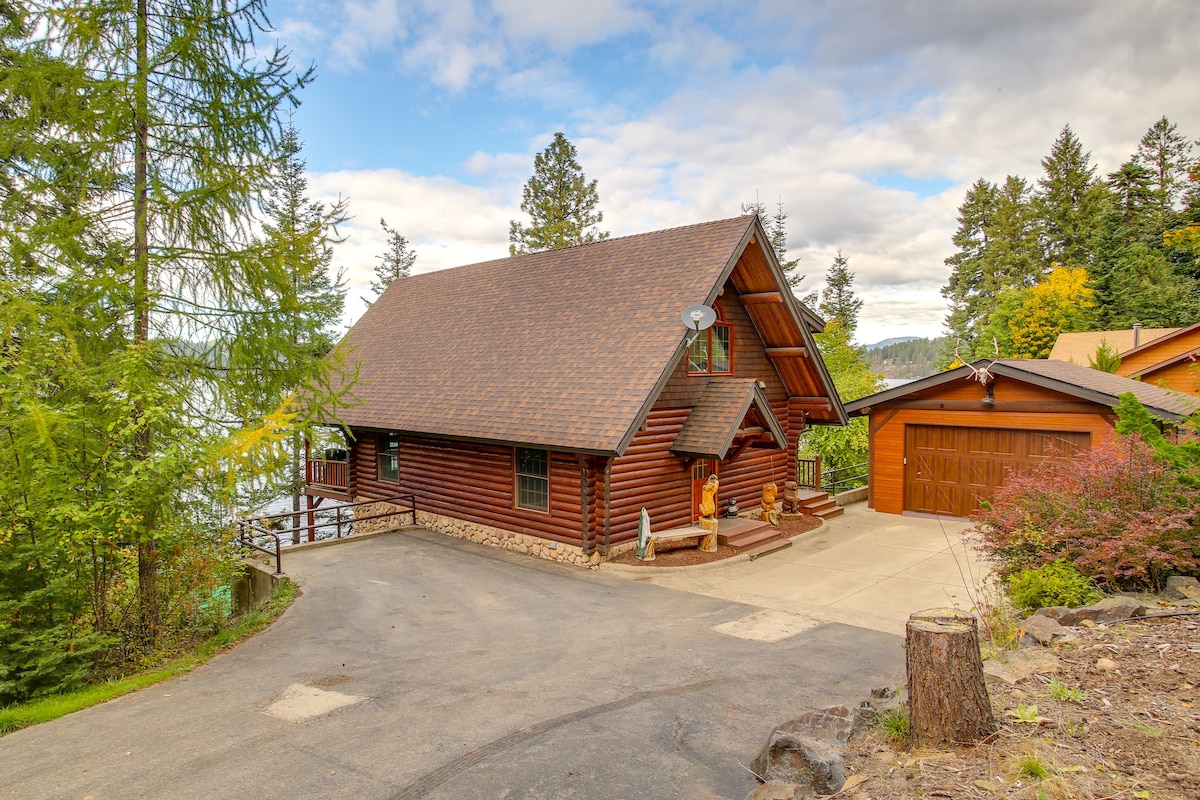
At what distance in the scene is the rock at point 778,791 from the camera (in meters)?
3.94

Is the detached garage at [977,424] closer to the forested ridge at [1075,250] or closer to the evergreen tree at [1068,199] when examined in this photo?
the forested ridge at [1075,250]

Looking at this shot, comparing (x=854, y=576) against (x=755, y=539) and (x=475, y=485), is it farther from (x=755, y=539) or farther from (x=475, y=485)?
(x=475, y=485)

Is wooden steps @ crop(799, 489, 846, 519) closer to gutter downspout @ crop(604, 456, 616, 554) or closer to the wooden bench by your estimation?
the wooden bench

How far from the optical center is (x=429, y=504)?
16391 mm

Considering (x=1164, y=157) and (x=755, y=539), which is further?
(x=1164, y=157)

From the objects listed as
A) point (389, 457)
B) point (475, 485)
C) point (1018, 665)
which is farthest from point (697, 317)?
point (389, 457)

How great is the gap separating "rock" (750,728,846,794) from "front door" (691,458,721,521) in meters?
9.59

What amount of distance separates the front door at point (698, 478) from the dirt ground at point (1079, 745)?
9266mm

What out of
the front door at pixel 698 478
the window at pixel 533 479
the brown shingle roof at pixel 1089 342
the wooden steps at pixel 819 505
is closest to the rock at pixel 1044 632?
the front door at pixel 698 478

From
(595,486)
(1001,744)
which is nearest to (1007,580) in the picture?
(1001,744)

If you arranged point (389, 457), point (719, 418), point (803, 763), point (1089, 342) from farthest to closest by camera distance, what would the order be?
point (1089, 342), point (389, 457), point (719, 418), point (803, 763)

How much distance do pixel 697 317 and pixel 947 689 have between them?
9.23m

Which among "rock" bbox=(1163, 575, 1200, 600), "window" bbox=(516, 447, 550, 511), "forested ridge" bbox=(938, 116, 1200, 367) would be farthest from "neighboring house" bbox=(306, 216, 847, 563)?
"forested ridge" bbox=(938, 116, 1200, 367)

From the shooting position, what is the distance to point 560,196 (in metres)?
40.2
